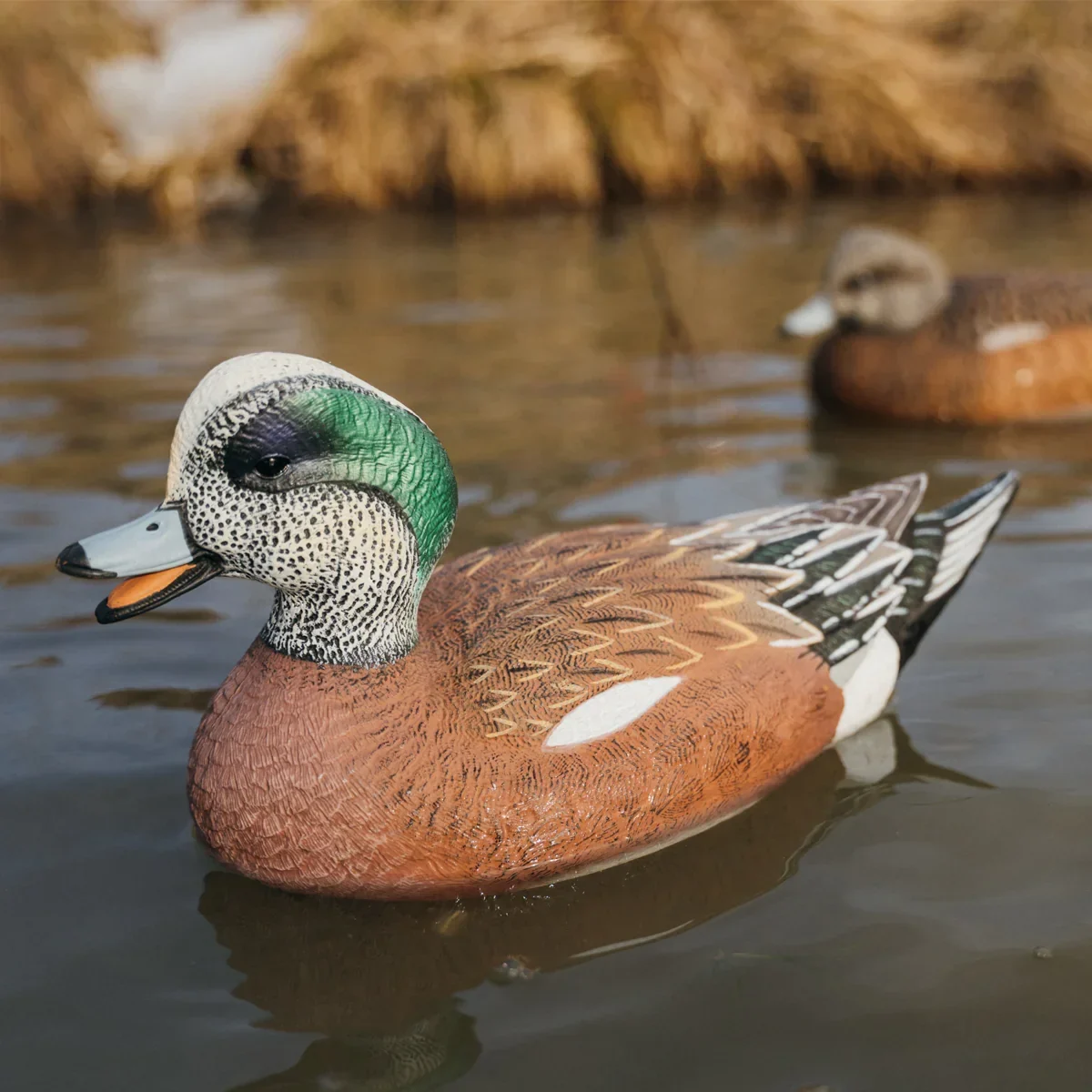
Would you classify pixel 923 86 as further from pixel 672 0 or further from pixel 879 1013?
pixel 879 1013

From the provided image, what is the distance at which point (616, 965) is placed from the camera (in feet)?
9.43

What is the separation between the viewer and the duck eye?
2.87 metres

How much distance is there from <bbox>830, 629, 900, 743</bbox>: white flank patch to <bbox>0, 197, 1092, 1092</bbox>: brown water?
0.42 ft

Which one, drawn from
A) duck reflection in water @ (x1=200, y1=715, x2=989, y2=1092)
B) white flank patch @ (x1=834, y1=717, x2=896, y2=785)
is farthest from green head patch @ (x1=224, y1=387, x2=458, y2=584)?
white flank patch @ (x1=834, y1=717, x2=896, y2=785)

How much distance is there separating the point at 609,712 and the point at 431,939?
59cm

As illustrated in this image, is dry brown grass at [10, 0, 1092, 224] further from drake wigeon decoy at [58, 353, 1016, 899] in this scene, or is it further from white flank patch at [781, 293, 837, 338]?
drake wigeon decoy at [58, 353, 1016, 899]

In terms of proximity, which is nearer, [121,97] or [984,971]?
[984,971]

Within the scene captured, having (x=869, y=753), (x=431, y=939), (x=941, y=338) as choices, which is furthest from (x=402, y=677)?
(x=941, y=338)

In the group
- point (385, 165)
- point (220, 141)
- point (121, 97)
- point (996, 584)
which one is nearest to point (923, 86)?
point (385, 165)

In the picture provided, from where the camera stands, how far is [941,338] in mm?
6547

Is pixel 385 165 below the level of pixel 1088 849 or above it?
above

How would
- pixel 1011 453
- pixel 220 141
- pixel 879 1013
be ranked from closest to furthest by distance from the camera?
pixel 879 1013 < pixel 1011 453 < pixel 220 141

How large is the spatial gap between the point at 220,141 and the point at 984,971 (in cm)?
1136

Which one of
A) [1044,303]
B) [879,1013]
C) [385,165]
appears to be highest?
[385,165]
